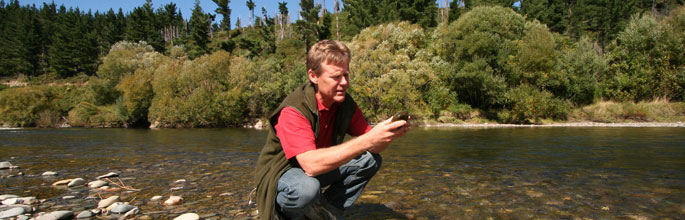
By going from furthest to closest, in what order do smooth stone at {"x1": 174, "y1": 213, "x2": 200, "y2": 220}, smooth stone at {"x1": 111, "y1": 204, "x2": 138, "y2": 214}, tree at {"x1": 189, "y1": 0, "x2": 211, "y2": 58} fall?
tree at {"x1": 189, "y1": 0, "x2": 211, "y2": 58}, smooth stone at {"x1": 111, "y1": 204, "x2": 138, "y2": 214}, smooth stone at {"x1": 174, "y1": 213, "x2": 200, "y2": 220}

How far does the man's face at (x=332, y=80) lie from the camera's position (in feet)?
9.61

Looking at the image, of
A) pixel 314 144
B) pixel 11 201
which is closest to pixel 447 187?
pixel 314 144

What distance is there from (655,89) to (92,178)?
149ft

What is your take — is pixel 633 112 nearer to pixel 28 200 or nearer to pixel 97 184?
pixel 97 184

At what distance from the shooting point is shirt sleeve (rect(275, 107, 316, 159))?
106 inches

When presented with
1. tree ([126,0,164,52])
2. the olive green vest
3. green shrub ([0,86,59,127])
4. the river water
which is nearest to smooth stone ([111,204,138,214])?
the river water

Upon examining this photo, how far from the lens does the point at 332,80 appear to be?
2.95 metres

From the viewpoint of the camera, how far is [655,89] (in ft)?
115

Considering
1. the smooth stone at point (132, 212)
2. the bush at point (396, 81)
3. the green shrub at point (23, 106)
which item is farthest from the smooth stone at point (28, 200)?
the green shrub at point (23, 106)

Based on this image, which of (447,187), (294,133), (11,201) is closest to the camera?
(294,133)

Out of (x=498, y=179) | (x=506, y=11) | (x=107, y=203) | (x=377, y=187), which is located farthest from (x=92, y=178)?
(x=506, y=11)

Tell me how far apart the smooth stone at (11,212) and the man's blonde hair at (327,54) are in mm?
4496

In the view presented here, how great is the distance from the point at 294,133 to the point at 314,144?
0.17 m

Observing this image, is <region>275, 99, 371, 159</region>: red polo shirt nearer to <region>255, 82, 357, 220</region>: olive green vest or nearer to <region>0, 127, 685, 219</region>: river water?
<region>255, 82, 357, 220</region>: olive green vest
